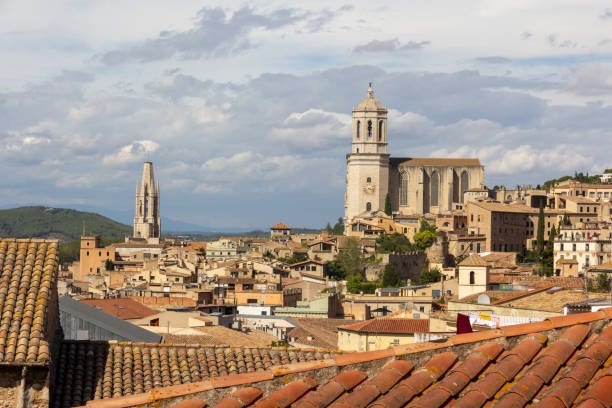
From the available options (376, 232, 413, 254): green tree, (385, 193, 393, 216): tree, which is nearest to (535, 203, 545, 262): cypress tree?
(376, 232, 413, 254): green tree

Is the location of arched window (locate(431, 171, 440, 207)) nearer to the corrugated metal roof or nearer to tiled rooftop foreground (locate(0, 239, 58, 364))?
the corrugated metal roof

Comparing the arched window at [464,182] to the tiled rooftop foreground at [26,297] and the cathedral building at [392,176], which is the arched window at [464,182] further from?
the tiled rooftop foreground at [26,297]

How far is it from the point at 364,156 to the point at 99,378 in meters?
123

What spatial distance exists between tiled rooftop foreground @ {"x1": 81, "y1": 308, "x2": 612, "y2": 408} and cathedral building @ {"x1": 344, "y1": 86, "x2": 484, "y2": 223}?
122917mm

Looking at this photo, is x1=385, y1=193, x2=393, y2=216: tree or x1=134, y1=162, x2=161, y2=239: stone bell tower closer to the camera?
x1=385, y1=193, x2=393, y2=216: tree

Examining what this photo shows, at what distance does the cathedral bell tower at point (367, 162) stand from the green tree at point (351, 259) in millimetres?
36752

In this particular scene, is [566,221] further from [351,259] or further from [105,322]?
[105,322]

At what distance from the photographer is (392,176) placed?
13475cm

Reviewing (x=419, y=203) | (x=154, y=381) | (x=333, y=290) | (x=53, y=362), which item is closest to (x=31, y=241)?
(x=53, y=362)

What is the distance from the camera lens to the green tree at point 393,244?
93.4 meters

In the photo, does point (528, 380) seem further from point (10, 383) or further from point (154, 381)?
point (154, 381)

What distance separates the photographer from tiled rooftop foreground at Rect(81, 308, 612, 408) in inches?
197

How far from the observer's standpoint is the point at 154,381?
11.7m

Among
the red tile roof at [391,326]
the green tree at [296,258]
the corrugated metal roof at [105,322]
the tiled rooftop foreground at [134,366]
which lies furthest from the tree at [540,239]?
the tiled rooftop foreground at [134,366]
